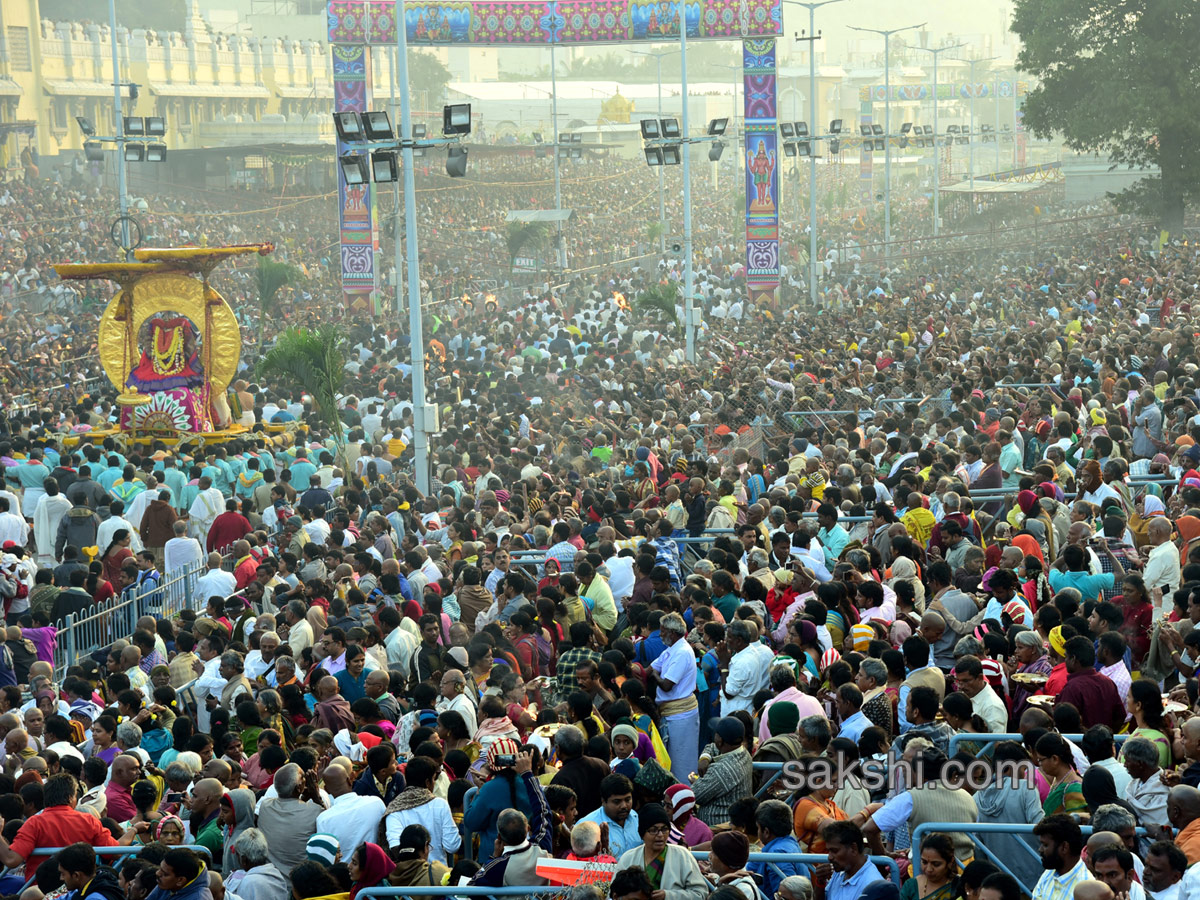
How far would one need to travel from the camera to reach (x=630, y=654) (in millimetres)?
8727

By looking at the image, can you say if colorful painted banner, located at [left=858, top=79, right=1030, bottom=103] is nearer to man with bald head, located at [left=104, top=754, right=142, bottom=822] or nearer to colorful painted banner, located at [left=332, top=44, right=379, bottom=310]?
colorful painted banner, located at [left=332, top=44, right=379, bottom=310]

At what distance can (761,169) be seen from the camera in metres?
34.8

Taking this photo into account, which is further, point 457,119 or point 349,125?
point 349,125

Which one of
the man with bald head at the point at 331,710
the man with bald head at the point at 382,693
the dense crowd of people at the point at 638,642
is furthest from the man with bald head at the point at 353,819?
the man with bald head at the point at 382,693

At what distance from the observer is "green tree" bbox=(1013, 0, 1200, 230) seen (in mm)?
37719

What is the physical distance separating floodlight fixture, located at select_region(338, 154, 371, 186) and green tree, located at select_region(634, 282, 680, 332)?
41.8 feet

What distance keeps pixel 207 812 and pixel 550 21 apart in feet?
104

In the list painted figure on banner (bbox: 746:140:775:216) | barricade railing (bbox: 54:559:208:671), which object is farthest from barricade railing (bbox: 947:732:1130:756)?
painted figure on banner (bbox: 746:140:775:216)

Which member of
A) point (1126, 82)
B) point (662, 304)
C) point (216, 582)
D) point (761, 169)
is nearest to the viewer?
point (216, 582)

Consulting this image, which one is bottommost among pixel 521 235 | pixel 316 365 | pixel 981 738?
pixel 981 738

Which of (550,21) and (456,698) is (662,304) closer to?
(550,21)

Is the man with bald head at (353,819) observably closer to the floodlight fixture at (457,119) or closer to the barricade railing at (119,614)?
the barricade railing at (119,614)

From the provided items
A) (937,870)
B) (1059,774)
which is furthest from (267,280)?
(937,870)

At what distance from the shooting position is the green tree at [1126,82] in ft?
124
